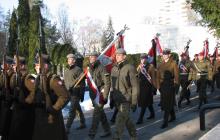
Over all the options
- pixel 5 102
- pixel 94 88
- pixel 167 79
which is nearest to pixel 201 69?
pixel 167 79

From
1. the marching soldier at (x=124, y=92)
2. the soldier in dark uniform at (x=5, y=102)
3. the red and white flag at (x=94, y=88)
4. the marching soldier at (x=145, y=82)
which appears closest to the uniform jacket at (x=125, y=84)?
the marching soldier at (x=124, y=92)

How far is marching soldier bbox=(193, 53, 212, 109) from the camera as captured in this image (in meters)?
16.8

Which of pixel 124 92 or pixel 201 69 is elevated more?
pixel 201 69

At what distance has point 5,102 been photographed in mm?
8852

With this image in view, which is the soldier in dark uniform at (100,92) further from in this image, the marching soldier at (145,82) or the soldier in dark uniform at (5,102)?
the marching soldier at (145,82)

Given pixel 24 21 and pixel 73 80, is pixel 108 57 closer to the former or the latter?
pixel 73 80

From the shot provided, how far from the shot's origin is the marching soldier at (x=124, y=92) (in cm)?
947

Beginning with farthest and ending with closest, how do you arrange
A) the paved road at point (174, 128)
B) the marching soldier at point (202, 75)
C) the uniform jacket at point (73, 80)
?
the marching soldier at point (202, 75), the uniform jacket at point (73, 80), the paved road at point (174, 128)

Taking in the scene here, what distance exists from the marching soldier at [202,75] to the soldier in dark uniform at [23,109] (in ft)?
31.3

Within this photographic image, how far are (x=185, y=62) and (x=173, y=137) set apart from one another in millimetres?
7495

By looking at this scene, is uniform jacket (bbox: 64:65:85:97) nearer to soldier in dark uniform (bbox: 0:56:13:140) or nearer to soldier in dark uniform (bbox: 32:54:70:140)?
soldier in dark uniform (bbox: 0:56:13:140)

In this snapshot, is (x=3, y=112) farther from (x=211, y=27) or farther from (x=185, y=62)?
(x=211, y=27)

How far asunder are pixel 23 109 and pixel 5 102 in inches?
44.8

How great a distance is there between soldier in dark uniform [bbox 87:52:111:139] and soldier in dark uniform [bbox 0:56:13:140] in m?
2.06
